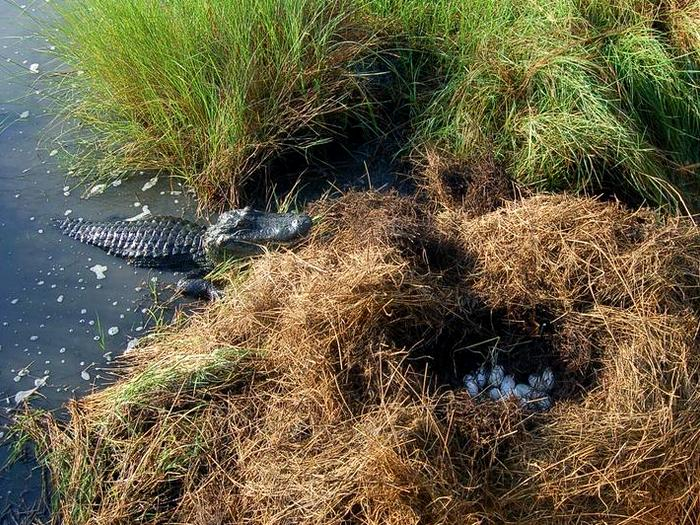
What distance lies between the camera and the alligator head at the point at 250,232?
3.55 m

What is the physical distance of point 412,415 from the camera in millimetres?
2576

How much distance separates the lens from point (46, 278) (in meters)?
3.70

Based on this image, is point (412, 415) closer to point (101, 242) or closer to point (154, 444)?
point (154, 444)

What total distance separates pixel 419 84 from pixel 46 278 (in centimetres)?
201

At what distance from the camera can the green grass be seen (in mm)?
3713

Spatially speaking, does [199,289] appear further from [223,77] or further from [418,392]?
[418,392]

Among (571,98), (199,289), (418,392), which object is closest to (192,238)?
(199,289)

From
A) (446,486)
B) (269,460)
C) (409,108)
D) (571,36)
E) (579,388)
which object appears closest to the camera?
(446,486)

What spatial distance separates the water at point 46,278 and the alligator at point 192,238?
0.07m

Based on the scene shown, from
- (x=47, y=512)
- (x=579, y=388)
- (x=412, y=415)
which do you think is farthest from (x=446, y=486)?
(x=47, y=512)

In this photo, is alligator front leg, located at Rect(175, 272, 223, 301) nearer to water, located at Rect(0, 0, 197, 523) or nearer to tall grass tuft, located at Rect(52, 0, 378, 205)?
water, located at Rect(0, 0, 197, 523)

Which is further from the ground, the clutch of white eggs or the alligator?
the alligator

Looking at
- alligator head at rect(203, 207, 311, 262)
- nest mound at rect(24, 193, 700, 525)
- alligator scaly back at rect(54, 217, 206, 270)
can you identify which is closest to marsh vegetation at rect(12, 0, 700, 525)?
nest mound at rect(24, 193, 700, 525)

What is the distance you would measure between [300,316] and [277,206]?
3.91ft
